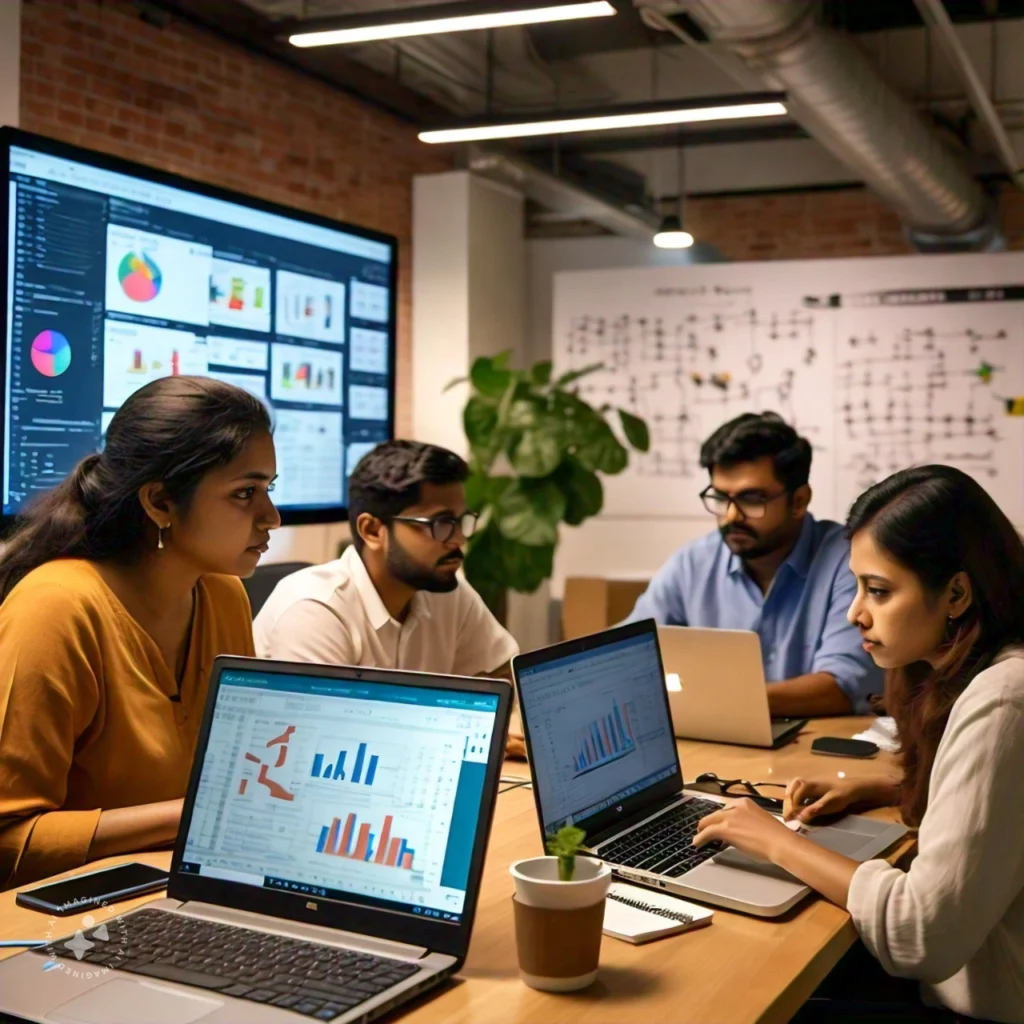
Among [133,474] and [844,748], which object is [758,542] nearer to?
[844,748]

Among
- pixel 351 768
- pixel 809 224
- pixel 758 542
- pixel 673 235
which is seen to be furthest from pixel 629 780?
pixel 809 224

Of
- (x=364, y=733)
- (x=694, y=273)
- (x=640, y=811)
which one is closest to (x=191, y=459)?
(x=364, y=733)

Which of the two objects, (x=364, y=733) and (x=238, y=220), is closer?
(x=364, y=733)

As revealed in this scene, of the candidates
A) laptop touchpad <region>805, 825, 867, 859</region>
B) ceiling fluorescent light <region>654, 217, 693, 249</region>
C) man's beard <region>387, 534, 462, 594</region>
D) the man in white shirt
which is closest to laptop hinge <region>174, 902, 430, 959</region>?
laptop touchpad <region>805, 825, 867, 859</region>

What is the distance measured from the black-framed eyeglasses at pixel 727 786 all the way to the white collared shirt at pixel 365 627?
721mm

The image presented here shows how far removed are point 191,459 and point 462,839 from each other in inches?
36.8

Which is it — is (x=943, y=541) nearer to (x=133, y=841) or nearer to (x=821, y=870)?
(x=821, y=870)

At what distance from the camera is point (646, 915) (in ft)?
5.09

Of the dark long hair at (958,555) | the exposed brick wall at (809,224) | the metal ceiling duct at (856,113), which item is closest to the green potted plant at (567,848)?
the dark long hair at (958,555)

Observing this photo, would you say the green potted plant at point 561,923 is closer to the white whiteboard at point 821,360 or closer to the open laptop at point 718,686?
the open laptop at point 718,686

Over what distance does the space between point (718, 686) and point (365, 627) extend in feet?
2.60

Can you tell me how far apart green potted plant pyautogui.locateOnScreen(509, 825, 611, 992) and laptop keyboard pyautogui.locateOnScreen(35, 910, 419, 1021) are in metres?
0.13

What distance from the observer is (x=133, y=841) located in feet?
5.85

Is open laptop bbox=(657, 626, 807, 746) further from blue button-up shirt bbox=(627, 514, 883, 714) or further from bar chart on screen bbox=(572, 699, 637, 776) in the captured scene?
bar chart on screen bbox=(572, 699, 637, 776)
